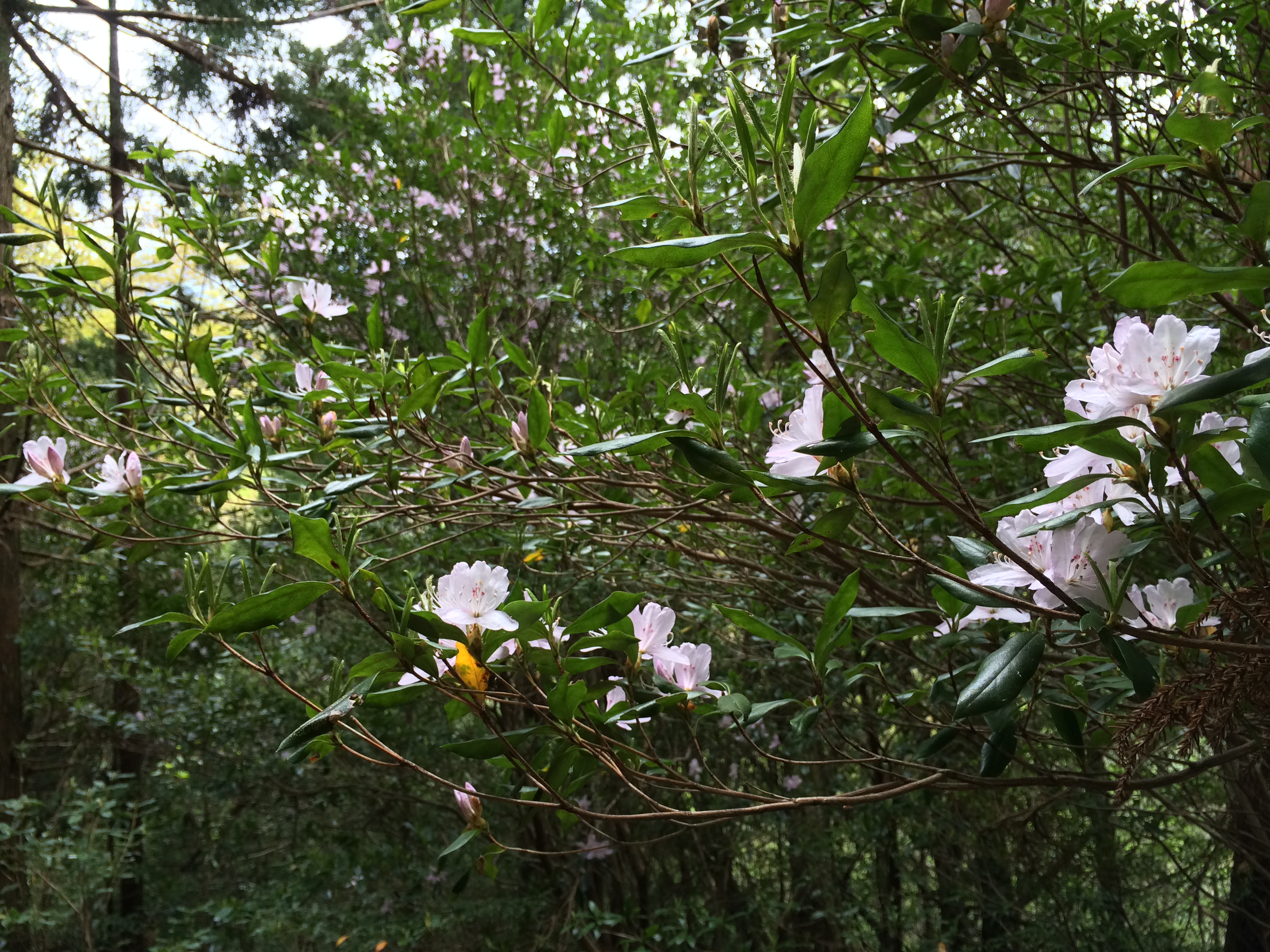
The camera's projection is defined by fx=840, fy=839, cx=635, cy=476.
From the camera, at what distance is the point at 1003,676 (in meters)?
0.75

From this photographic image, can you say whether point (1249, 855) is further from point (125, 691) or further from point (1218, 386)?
point (125, 691)

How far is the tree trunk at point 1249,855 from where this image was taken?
2.19 metres

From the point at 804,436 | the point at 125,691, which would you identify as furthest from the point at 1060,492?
the point at 125,691

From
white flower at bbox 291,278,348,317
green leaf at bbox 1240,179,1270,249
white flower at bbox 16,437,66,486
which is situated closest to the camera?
green leaf at bbox 1240,179,1270,249

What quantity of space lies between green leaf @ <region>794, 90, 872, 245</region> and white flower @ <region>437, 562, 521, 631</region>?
550 millimetres

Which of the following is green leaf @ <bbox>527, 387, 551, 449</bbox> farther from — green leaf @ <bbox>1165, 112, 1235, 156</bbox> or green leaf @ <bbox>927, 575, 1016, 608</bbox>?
green leaf @ <bbox>1165, 112, 1235, 156</bbox>

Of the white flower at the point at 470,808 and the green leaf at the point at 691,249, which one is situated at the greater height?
the green leaf at the point at 691,249

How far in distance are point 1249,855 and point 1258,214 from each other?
6.78ft

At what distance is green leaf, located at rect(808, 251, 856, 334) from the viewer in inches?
24.3

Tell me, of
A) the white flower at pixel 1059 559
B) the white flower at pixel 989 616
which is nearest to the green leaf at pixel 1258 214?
the white flower at pixel 1059 559

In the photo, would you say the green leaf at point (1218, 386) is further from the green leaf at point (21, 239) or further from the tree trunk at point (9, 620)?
the tree trunk at point (9, 620)

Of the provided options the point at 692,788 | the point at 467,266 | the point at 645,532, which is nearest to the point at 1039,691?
the point at 692,788

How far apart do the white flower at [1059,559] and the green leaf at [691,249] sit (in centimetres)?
41

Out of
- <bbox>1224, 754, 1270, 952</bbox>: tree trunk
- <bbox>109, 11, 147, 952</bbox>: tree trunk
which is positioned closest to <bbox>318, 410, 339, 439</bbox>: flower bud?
<bbox>1224, 754, 1270, 952</bbox>: tree trunk
